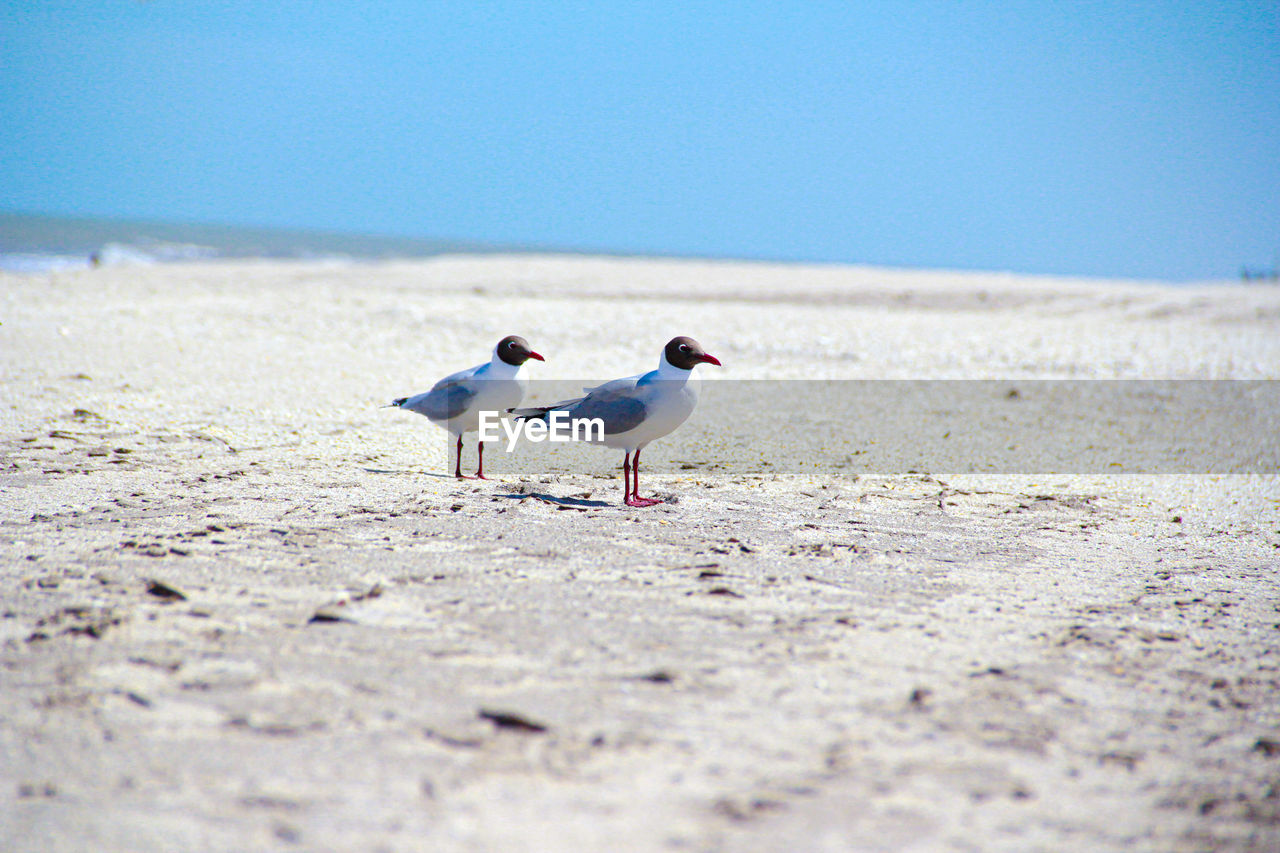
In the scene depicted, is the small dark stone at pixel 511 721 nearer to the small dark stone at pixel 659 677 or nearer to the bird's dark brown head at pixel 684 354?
the small dark stone at pixel 659 677

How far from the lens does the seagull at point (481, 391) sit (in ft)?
18.0

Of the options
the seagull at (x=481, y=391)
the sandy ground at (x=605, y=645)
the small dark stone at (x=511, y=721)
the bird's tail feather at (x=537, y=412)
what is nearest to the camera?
the sandy ground at (x=605, y=645)

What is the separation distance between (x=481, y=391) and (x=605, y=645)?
2.77m

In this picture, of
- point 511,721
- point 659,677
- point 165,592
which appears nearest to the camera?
point 511,721

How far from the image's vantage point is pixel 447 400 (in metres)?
5.59

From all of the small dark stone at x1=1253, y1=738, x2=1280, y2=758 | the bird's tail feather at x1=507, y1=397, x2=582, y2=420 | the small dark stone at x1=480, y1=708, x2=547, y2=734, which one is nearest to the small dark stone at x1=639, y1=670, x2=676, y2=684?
the small dark stone at x1=480, y1=708, x2=547, y2=734

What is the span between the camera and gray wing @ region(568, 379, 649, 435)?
5.00 m

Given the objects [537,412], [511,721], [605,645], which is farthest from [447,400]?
[511,721]

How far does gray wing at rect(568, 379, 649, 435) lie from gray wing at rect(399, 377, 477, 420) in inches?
30.0

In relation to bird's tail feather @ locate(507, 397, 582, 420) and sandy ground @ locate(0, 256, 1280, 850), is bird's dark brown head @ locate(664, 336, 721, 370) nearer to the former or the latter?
bird's tail feather @ locate(507, 397, 582, 420)

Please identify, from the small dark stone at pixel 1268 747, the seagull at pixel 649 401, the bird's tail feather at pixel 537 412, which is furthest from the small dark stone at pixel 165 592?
the small dark stone at pixel 1268 747

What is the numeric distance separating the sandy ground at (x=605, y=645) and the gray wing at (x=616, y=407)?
0.45 meters

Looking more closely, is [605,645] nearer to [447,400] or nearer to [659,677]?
[659,677]

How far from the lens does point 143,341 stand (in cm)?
935
